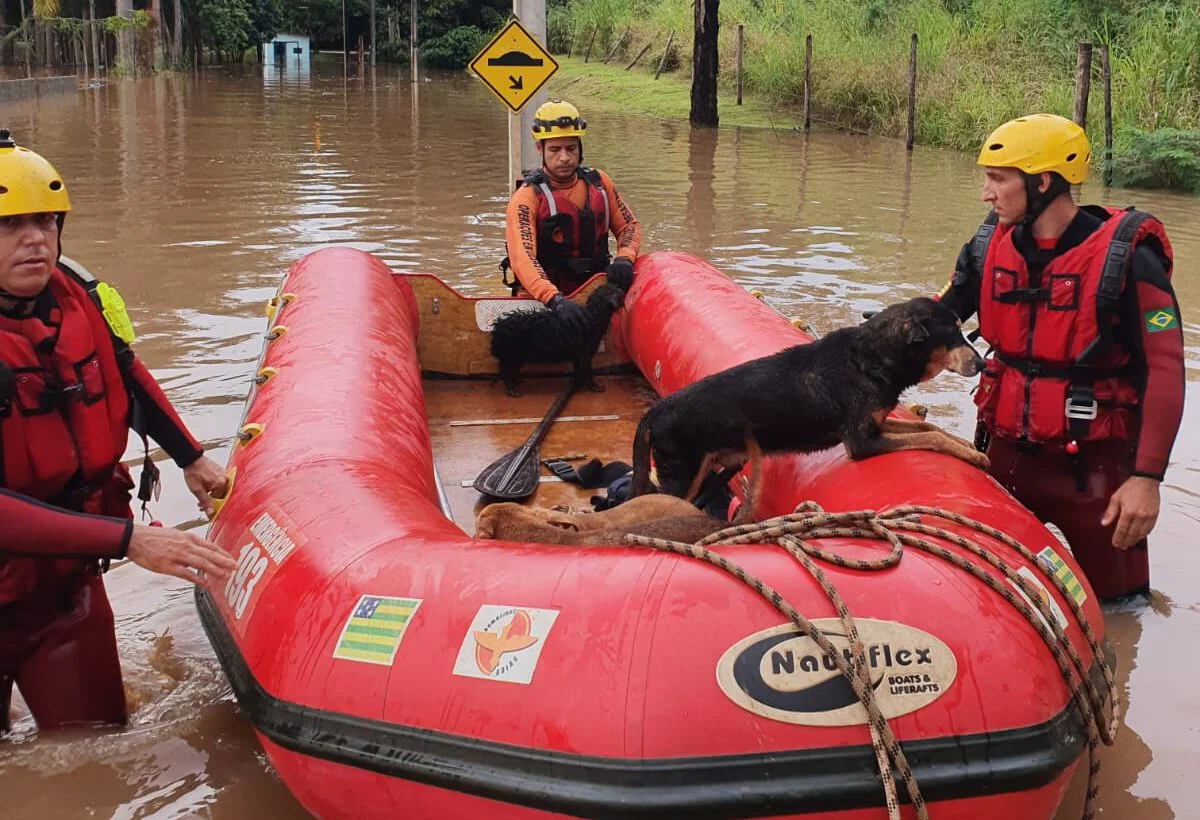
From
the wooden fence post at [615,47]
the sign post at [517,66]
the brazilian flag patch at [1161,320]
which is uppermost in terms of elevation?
the wooden fence post at [615,47]

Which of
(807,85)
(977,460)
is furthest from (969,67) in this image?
(977,460)

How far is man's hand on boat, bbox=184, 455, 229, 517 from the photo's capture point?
12.2ft

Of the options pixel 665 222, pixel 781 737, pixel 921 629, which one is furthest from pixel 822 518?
pixel 665 222

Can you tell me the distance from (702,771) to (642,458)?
1937mm

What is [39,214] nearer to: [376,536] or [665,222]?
[376,536]

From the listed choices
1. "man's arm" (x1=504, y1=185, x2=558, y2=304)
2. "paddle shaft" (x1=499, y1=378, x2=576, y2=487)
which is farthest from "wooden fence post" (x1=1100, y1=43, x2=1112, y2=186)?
"paddle shaft" (x1=499, y1=378, x2=576, y2=487)

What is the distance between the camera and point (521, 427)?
20.0 feet

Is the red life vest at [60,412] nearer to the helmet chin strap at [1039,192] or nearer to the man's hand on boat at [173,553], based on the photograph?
the man's hand on boat at [173,553]

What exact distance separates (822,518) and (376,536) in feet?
3.90

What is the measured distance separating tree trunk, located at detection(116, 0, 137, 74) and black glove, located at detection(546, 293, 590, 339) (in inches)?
1230

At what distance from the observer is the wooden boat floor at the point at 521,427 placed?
17.0ft

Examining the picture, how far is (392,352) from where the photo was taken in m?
4.89

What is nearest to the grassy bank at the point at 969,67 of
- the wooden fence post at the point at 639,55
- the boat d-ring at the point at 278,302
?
the wooden fence post at the point at 639,55

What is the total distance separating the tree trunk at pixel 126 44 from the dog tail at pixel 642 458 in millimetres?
33347
